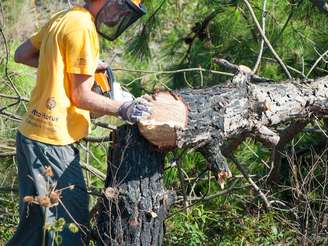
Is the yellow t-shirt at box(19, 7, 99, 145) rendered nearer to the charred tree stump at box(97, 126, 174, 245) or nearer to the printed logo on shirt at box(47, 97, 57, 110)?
the printed logo on shirt at box(47, 97, 57, 110)

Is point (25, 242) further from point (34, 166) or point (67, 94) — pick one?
point (67, 94)

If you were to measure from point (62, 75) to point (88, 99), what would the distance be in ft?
0.46

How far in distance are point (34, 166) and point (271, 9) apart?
236 cm

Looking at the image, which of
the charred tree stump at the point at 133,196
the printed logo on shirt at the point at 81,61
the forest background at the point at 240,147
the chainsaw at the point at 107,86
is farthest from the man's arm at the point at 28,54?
the forest background at the point at 240,147

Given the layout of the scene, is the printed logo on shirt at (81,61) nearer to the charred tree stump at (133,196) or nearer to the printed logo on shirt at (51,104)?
the printed logo on shirt at (51,104)

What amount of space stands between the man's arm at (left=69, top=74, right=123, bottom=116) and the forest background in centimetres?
81

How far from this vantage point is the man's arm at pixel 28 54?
3.27 m

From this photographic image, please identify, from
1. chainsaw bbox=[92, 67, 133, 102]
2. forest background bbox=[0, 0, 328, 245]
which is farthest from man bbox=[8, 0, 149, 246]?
forest background bbox=[0, 0, 328, 245]

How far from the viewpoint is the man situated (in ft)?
9.56

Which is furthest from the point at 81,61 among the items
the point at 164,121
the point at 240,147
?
the point at 240,147

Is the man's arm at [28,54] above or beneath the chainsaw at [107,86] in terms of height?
above

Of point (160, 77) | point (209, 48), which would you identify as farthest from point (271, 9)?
point (160, 77)

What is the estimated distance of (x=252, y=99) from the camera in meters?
3.24

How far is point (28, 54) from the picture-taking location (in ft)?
10.8
